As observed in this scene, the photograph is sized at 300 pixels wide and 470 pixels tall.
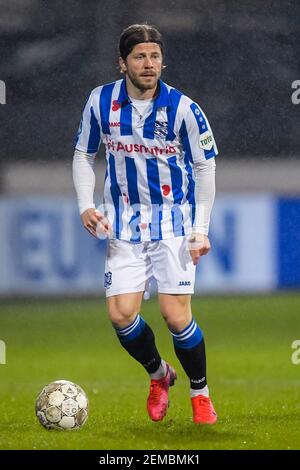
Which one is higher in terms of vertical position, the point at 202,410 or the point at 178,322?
the point at 178,322

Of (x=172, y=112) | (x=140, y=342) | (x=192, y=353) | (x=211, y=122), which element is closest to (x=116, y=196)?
(x=172, y=112)

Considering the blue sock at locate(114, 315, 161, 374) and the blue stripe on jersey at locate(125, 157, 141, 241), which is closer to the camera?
the blue stripe on jersey at locate(125, 157, 141, 241)

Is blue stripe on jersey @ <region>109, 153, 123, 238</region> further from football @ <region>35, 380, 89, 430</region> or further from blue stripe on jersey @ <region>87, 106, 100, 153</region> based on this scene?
football @ <region>35, 380, 89, 430</region>

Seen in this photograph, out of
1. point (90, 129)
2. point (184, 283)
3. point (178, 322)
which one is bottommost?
point (178, 322)

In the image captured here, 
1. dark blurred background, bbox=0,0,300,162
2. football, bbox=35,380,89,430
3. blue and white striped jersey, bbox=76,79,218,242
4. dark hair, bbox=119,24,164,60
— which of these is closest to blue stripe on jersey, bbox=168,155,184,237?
blue and white striped jersey, bbox=76,79,218,242

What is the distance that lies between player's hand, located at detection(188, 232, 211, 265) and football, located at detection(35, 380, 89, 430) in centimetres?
94

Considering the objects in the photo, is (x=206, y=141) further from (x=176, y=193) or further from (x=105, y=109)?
(x=105, y=109)

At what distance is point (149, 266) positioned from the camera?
6.07 meters

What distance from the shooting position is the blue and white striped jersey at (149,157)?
593 cm

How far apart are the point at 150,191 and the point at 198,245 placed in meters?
0.42

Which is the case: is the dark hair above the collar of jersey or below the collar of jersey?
above

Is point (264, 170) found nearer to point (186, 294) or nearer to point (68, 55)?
point (68, 55)

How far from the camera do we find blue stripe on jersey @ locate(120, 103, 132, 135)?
5.97 metres

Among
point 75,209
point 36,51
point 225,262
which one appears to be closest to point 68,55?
point 36,51
